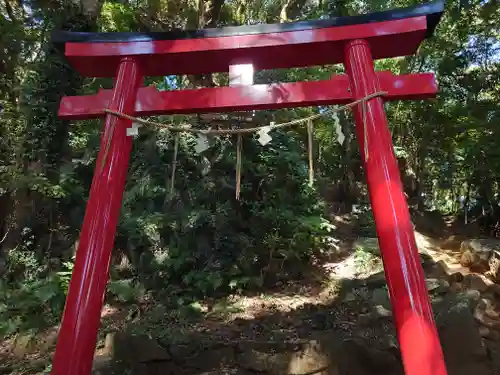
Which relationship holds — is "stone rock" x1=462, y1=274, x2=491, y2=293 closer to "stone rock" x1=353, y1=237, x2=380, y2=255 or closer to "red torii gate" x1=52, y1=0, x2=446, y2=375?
"stone rock" x1=353, y1=237, x2=380, y2=255

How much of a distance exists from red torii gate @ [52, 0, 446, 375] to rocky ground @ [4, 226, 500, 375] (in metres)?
2.15

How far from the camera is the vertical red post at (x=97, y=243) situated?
2621 mm

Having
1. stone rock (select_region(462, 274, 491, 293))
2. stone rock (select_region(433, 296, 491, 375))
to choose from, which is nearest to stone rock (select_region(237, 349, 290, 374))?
stone rock (select_region(433, 296, 491, 375))

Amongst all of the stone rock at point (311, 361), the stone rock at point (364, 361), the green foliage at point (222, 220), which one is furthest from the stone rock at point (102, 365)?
the stone rock at point (364, 361)

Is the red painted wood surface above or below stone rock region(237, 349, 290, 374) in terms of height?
above

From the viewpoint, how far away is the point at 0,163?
7.09 meters

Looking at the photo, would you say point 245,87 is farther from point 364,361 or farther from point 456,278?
point 456,278

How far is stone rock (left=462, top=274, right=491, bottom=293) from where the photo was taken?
641 centimetres

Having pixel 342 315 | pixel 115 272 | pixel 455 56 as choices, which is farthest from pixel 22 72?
pixel 455 56

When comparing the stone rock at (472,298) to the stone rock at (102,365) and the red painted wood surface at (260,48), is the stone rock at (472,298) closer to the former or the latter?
the red painted wood surface at (260,48)

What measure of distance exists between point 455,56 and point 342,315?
7729 millimetres

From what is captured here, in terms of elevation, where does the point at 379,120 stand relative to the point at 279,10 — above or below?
below

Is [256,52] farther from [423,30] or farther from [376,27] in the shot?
[423,30]

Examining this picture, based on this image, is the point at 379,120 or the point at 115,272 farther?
the point at 115,272
